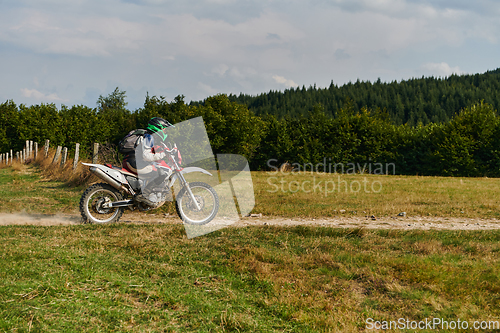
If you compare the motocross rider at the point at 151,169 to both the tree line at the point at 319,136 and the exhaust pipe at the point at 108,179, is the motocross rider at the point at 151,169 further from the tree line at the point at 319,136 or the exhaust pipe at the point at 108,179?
the tree line at the point at 319,136

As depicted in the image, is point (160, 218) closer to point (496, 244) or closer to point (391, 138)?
point (496, 244)

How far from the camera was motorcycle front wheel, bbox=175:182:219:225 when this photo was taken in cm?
801

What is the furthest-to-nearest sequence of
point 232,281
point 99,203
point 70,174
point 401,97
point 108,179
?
1. point 401,97
2. point 70,174
3. point 99,203
4. point 108,179
5. point 232,281

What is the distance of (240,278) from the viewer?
477cm

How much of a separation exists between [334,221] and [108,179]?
550 centimetres

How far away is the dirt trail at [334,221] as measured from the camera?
27.7 feet

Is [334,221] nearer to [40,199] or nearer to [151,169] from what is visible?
[151,169]

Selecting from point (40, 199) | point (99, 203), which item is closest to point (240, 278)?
point (99, 203)

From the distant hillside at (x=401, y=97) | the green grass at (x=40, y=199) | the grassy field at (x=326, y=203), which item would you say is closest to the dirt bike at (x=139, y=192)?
the grassy field at (x=326, y=203)

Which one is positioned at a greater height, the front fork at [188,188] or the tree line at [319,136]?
the tree line at [319,136]

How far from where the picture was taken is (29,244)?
548 cm

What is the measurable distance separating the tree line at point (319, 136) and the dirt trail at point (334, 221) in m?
18.0

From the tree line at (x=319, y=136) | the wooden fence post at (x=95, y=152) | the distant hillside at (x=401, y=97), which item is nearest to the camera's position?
the wooden fence post at (x=95, y=152)

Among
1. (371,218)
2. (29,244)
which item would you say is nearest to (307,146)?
(371,218)
